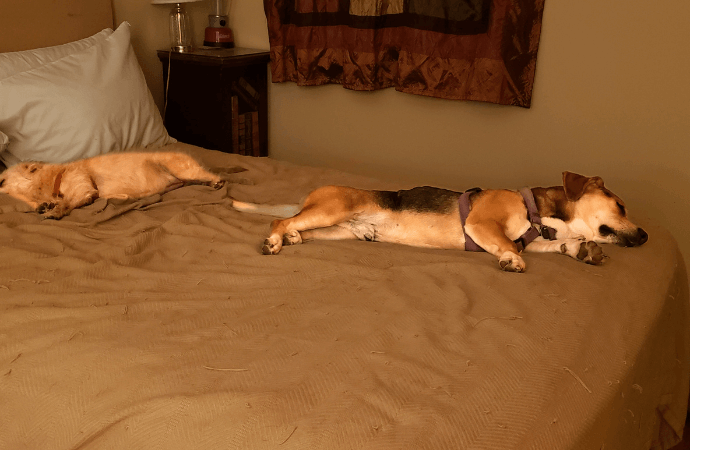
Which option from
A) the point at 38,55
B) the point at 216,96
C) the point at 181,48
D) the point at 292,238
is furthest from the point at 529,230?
the point at 181,48

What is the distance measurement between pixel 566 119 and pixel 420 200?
1.28 meters

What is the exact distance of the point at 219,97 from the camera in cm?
348

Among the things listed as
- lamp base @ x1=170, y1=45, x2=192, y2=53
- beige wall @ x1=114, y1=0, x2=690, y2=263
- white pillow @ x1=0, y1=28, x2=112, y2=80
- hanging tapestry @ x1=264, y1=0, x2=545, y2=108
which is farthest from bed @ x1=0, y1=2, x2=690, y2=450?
lamp base @ x1=170, y1=45, x2=192, y2=53

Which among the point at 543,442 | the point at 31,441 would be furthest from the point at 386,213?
the point at 31,441

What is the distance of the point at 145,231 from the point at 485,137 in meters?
1.98

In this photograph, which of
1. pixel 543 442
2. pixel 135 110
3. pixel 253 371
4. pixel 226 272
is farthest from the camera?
pixel 135 110

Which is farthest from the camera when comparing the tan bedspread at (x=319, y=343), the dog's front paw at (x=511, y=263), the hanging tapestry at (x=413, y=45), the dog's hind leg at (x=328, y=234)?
the hanging tapestry at (x=413, y=45)

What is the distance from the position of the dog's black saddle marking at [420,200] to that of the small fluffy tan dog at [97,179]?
82 centimetres

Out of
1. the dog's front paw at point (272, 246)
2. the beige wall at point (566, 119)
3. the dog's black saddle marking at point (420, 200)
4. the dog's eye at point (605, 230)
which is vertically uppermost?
the beige wall at point (566, 119)

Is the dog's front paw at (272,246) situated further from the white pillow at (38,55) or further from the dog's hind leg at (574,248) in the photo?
the white pillow at (38,55)

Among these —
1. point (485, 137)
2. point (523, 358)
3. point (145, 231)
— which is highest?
point (485, 137)

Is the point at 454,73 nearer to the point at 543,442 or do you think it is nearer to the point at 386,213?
the point at 386,213

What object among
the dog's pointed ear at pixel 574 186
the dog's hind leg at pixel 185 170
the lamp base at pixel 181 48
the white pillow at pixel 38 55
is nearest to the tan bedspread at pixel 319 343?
the dog's pointed ear at pixel 574 186

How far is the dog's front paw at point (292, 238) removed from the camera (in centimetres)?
206
